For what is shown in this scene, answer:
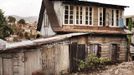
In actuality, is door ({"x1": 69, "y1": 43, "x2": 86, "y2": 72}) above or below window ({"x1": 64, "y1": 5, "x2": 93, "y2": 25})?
below

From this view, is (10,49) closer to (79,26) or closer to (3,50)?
(3,50)

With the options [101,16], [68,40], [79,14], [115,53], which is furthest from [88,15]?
[68,40]

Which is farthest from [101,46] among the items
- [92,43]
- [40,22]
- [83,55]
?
[40,22]

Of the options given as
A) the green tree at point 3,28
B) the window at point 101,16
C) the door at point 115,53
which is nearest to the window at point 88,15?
the window at point 101,16

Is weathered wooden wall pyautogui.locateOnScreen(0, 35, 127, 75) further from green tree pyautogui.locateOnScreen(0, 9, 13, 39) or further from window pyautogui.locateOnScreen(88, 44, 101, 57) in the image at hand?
green tree pyautogui.locateOnScreen(0, 9, 13, 39)

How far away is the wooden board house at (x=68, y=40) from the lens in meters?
31.0

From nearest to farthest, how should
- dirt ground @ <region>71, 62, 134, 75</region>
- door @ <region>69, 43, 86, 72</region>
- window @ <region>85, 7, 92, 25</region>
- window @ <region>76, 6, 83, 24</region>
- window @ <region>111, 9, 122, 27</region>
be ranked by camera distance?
dirt ground @ <region>71, 62, 134, 75</region> < door @ <region>69, 43, 86, 72</region> < window @ <region>76, 6, 83, 24</region> < window @ <region>85, 7, 92, 25</region> < window @ <region>111, 9, 122, 27</region>

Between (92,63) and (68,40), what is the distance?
9.32 ft

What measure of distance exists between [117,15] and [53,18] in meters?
7.00

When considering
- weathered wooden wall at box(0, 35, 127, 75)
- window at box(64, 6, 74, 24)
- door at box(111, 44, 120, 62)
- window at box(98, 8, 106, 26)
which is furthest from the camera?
window at box(98, 8, 106, 26)

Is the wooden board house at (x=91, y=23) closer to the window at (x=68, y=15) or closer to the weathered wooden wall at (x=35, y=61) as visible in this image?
the window at (x=68, y=15)

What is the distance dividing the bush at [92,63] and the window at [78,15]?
4.87 metres

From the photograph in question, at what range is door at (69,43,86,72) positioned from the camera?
32438 millimetres

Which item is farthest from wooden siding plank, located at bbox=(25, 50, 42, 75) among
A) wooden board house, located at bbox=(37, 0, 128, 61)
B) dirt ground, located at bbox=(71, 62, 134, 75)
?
wooden board house, located at bbox=(37, 0, 128, 61)
